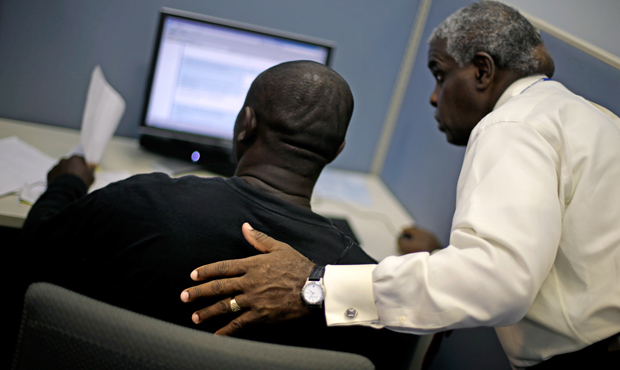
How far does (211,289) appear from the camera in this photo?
0.71 m

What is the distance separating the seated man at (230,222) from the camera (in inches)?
29.3

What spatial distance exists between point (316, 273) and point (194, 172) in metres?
0.93

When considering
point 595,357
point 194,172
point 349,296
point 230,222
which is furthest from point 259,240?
point 194,172

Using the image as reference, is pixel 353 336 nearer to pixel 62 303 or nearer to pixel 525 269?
pixel 525 269

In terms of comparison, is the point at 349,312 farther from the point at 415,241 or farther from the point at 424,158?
the point at 424,158

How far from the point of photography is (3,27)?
150 cm

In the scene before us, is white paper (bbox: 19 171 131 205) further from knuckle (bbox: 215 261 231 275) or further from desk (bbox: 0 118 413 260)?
knuckle (bbox: 215 261 231 275)

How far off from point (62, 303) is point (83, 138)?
94 cm

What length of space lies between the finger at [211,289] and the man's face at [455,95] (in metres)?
0.67

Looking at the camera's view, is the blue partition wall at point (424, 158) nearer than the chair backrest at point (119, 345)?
No

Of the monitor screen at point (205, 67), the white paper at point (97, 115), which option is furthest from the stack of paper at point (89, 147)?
the monitor screen at point (205, 67)

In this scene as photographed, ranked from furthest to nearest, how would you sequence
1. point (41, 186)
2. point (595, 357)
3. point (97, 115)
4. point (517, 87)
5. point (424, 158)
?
point (424, 158), point (97, 115), point (41, 186), point (517, 87), point (595, 357)

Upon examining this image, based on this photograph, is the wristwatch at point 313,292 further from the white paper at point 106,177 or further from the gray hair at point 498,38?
the white paper at point 106,177

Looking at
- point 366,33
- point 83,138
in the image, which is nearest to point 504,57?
point 366,33
